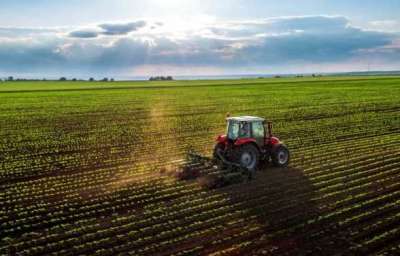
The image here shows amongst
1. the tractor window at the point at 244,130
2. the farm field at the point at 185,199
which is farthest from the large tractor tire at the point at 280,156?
the tractor window at the point at 244,130

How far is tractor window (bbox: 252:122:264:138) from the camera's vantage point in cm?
1616

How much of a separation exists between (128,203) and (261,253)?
4507mm

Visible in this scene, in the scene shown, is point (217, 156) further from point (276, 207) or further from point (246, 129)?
point (276, 207)

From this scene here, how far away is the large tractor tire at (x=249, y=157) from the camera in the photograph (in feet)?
51.6

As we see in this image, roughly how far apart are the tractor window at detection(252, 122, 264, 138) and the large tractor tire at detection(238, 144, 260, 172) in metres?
0.46

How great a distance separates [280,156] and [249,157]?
52.6 inches

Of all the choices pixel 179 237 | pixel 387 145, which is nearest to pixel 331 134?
pixel 387 145

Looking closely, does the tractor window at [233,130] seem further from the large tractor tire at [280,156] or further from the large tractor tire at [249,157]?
the large tractor tire at [280,156]

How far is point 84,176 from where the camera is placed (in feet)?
53.6

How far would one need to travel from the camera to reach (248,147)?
15.9 metres

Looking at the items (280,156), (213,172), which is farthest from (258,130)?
(213,172)

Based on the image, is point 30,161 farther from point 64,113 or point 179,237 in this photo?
point 64,113

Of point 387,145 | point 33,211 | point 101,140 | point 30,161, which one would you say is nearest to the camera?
point 33,211

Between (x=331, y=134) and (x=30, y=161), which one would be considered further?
(x=331, y=134)
